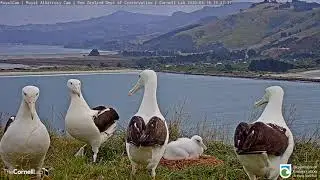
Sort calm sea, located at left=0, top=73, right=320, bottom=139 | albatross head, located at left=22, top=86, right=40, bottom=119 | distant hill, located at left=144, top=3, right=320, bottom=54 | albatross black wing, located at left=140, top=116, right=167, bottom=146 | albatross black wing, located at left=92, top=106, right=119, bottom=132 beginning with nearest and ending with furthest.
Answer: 1. albatross head, located at left=22, top=86, right=40, bottom=119
2. albatross black wing, located at left=140, top=116, right=167, bottom=146
3. albatross black wing, located at left=92, top=106, right=119, bottom=132
4. calm sea, located at left=0, top=73, right=320, bottom=139
5. distant hill, located at left=144, top=3, right=320, bottom=54

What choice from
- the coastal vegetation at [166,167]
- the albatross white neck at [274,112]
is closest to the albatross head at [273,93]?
the albatross white neck at [274,112]

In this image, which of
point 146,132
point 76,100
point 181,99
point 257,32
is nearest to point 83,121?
point 76,100

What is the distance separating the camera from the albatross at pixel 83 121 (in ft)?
19.7

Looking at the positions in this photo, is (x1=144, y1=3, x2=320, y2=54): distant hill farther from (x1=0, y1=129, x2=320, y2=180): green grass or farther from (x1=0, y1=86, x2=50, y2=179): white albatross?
(x1=0, y1=86, x2=50, y2=179): white albatross

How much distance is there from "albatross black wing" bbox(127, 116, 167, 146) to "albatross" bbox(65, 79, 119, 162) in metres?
1.17

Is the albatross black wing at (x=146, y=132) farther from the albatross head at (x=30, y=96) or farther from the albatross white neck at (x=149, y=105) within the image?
the albatross head at (x=30, y=96)

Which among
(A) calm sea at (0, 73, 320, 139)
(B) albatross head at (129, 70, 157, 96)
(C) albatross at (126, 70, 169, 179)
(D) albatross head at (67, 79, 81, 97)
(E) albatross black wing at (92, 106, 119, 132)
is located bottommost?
(A) calm sea at (0, 73, 320, 139)

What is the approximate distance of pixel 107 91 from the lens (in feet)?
31.9

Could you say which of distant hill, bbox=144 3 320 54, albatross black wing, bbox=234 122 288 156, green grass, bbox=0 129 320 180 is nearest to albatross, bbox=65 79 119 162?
green grass, bbox=0 129 320 180

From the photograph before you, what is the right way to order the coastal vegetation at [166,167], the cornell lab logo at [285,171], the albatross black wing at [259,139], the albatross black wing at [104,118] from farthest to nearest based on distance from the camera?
1. the albatross black wing at [104,118]
2. the coastal vegetation at [166,167]
3. the cornell lab logo at [285,171]
4. the albatross black wing at [259,139]

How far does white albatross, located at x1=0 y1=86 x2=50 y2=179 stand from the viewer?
179 inches

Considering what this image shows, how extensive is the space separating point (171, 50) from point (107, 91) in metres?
8.22

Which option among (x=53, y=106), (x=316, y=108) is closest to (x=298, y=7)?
(x=316, y=108)

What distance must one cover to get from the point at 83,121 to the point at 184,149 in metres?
1.27
